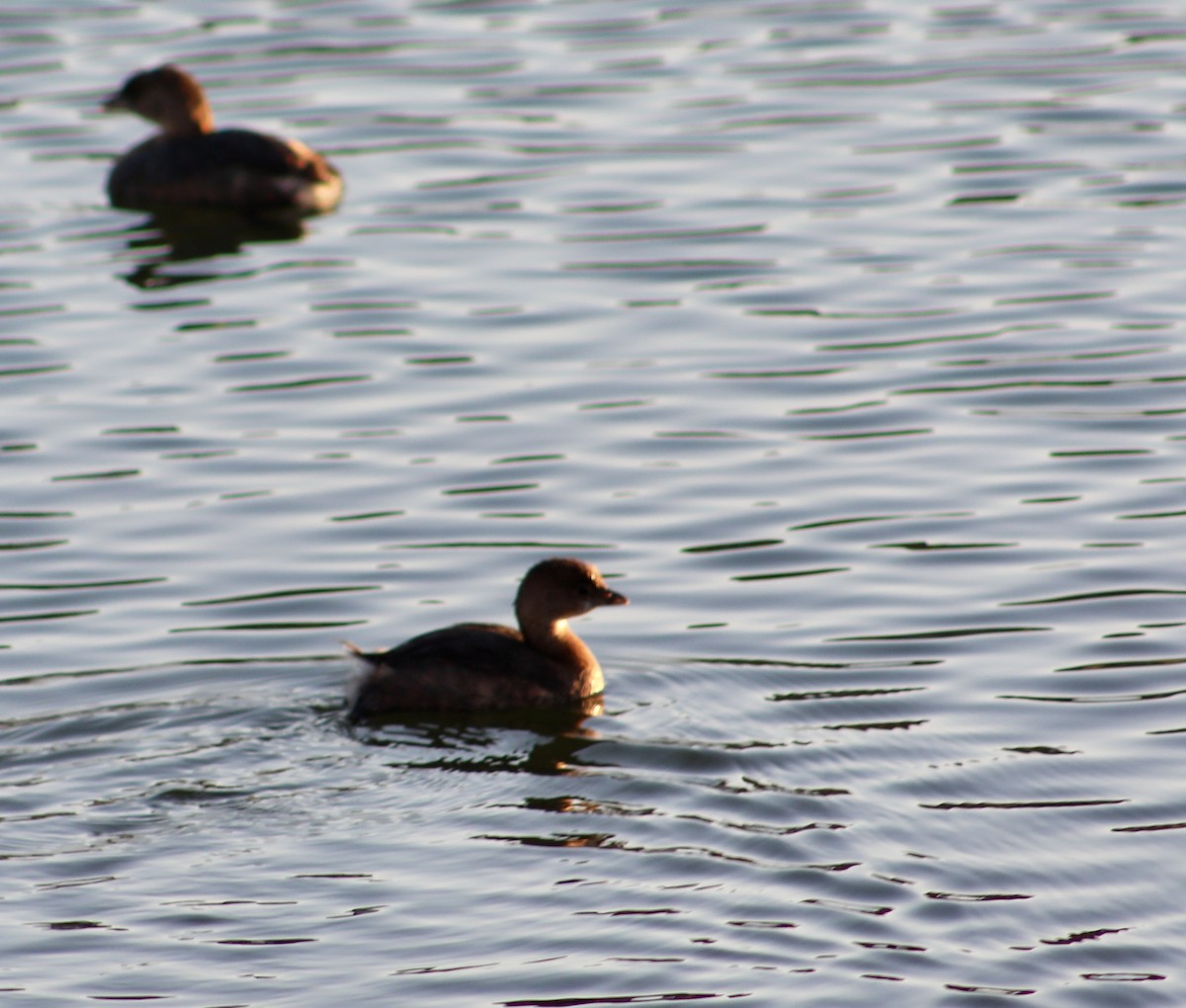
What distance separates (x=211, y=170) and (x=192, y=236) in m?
0.57

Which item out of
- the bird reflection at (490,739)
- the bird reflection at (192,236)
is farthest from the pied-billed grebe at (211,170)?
the bird reflection at (490,739)

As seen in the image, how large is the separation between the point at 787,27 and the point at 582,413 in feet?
32.7

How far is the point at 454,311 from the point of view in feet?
54.1

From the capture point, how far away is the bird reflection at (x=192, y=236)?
1795cm

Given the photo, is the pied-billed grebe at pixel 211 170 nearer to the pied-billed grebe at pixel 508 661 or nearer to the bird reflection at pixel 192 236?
the bird reflection at pixel 192 236

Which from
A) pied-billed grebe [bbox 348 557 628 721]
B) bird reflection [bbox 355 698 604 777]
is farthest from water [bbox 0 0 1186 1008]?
pied-billed grebe [bbox 348 557 628 721]

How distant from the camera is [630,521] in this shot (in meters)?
13.0

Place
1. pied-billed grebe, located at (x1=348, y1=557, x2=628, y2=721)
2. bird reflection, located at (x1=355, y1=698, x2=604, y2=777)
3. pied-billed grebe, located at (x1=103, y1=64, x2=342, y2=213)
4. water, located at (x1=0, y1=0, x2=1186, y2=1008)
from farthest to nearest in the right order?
pied-billed grebe, located at (x1=103, y1=64, x2=342, y2=213) < pied-billed grebe, located at (x1=348, y1=557, x2=628, y2=721) < bird reflection, located at (x1=355, y1=698, x2=604, y2=777) < water, located at (x1=0, y1=0, x2=1186, y2=1008)

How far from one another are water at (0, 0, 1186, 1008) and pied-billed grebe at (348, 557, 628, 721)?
6.0 inches

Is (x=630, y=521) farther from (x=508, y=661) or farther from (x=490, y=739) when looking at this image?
(x=490, y=739)

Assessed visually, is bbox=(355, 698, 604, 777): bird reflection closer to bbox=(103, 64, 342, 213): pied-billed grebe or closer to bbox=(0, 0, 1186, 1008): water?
bbox=(0, 0, 1186, 1008): water

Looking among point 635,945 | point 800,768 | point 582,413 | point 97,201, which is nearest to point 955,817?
point 800,768

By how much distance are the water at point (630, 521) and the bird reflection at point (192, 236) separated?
3.9 inches

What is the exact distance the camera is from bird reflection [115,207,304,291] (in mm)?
17953
